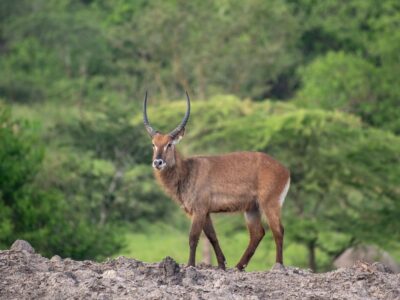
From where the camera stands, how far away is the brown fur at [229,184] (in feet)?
43.0

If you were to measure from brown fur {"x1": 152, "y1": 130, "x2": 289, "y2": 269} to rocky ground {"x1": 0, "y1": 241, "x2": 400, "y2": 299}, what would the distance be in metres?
1.81

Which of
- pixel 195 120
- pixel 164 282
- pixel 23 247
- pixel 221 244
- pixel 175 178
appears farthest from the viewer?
pixel 221 244

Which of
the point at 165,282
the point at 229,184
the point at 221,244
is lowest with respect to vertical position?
the point at 221,244

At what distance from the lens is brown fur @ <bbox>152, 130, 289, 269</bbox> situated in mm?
13109

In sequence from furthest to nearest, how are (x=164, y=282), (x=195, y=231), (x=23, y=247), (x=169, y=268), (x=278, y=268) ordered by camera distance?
1. (x=195, y=231)
2. (x=278, y=268)
3. (x=23, y=247)
4. (x=169, y=268)
5. (x=164, y=282)

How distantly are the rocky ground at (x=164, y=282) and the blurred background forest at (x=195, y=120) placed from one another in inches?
526

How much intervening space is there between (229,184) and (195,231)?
732 mm

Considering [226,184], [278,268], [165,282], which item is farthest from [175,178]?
[165,282]

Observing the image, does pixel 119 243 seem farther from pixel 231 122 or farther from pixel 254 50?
pixel 254 50

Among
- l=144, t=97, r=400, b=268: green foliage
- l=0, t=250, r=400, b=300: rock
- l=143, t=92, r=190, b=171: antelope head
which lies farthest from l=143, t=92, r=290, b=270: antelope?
l=144, t=97, r=400, b=268: green foliage

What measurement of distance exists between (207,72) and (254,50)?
2.68 m

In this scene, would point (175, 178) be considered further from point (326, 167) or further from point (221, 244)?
point (221, 244)

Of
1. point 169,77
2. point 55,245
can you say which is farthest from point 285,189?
point 169,77

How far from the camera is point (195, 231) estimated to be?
1270 cm
